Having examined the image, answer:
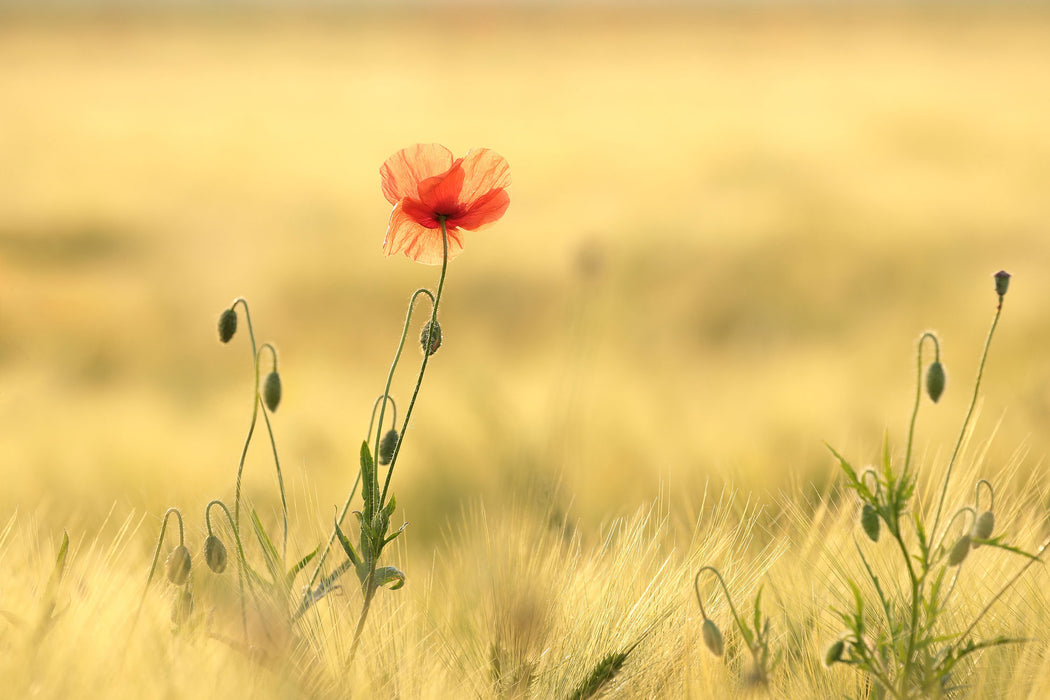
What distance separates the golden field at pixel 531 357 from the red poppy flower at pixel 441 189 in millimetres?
340

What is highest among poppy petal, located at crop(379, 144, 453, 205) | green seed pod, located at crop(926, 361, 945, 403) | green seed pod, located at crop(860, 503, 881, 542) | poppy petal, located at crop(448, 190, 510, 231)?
poppy petal, located at crop(379, 144, 453, 205)

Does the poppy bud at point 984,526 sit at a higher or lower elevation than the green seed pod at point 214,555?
higher

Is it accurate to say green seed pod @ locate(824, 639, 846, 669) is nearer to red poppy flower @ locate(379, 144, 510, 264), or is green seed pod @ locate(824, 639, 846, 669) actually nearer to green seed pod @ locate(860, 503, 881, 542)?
green seed pod @ locate(860, 503, 881, 542)

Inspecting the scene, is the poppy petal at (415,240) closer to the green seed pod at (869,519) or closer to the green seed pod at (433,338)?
the green seed pod at (433,338)

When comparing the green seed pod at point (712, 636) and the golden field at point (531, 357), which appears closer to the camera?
the green seed pod at point (712, 636)

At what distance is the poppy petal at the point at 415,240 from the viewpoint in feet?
3.10

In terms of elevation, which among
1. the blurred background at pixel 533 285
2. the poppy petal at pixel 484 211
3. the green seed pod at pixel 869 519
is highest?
the poppy petal at pixel 484 211

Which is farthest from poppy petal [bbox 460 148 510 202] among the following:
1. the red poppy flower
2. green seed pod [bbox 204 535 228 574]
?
green seed pod [bbox 204 535 228 574]

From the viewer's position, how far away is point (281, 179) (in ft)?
20.5

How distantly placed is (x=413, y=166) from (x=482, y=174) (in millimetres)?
60

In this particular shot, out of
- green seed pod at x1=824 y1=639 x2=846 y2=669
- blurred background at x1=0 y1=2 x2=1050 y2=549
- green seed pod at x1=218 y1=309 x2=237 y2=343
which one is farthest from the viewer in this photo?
blurred background at x1=0 y1=2 x2=1050 y2=549

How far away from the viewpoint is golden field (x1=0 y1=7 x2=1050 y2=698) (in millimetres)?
1002

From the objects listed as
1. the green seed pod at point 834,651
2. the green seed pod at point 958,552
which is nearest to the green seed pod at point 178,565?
the green seed pod at point 834,651

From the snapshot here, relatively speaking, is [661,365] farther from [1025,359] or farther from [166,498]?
[166,498]
